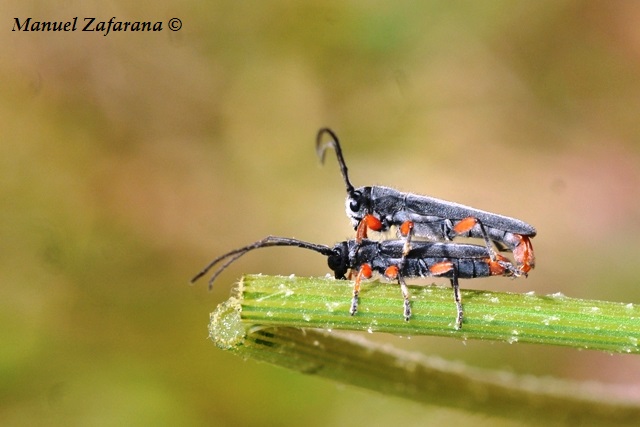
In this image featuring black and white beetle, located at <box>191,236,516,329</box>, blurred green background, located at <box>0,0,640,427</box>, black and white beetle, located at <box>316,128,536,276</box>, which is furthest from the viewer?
blurred green background, located at <box>0,0,640,427</box>

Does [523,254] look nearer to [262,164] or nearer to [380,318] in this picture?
[380,318]

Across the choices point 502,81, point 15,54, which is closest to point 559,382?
point 502,81

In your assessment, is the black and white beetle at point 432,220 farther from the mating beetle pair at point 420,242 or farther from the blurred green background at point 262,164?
the blurred green background at point 262,164

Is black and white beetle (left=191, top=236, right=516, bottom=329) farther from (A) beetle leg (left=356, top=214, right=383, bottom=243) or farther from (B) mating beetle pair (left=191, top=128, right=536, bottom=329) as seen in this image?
(A) beetle leg (left=356, top=214, right=383, bottom=243)

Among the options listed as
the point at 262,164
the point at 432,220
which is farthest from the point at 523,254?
the point at 262,164

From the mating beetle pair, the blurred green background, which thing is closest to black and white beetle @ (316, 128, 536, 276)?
the mating beetle pair

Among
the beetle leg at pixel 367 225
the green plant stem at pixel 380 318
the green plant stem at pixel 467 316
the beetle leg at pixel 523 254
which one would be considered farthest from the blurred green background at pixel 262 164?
the green plant stem at pixel 467 316
